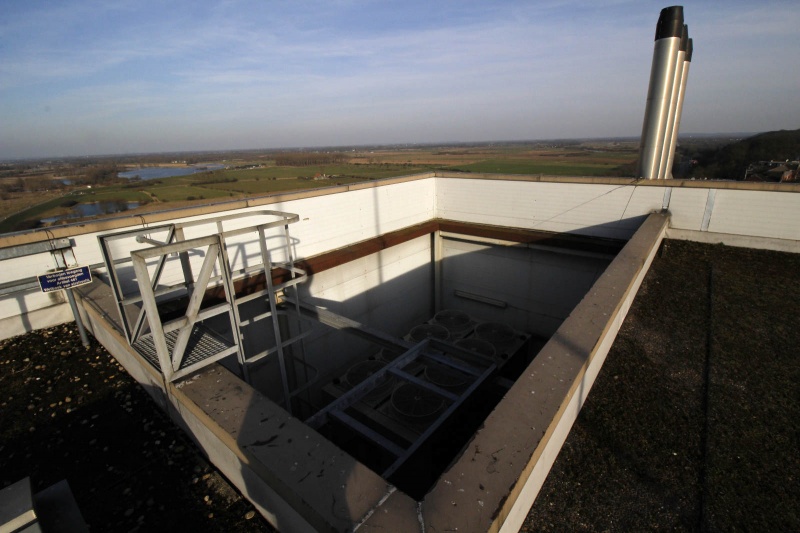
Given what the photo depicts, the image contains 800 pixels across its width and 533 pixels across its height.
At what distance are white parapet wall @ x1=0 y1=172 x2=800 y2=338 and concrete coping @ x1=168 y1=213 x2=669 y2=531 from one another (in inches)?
146

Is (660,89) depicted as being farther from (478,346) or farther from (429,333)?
(429,333)

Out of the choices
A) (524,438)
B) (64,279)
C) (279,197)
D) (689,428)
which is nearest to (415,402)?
(689,428)

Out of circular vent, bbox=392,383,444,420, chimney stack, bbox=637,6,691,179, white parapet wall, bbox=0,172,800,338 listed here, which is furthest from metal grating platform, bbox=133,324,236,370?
chimney stack, bbox=637,6,691,179

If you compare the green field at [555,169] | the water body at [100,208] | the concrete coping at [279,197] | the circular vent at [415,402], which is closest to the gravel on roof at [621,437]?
the concrete coping at [279,197]

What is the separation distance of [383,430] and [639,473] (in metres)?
4.15

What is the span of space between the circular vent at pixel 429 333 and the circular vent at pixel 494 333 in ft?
2.80

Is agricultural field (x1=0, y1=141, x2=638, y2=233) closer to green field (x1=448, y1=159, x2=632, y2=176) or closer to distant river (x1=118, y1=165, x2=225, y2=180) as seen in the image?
green field (x1=448, y1=159, x2=632, y2=176)

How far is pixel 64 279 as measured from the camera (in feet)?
16.0

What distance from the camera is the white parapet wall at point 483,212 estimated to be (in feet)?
18.3

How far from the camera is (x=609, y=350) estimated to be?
13.9ft

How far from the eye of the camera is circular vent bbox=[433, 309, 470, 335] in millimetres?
10375

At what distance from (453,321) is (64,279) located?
27.2 feet

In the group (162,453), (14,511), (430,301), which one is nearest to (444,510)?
(14,511)

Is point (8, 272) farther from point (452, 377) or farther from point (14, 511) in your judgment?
point (452, 377)
